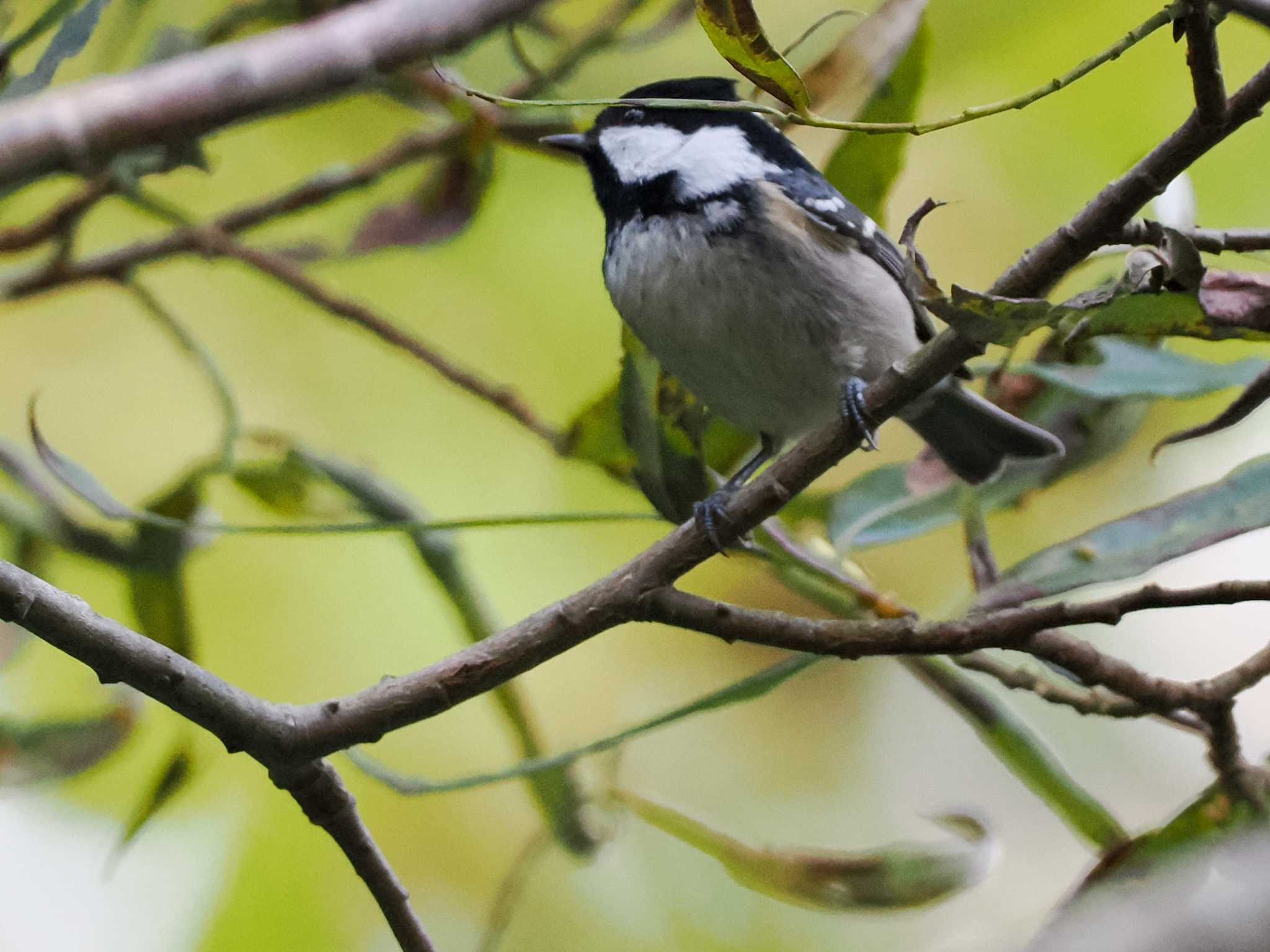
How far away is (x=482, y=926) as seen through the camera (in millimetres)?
1749

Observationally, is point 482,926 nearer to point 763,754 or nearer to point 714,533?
point 763,754

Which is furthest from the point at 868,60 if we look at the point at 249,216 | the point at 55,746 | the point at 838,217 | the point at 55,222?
the point at 55,746

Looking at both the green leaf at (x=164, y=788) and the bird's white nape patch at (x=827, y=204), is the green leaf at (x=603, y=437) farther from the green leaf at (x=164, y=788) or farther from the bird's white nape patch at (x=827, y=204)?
the green leaf at (x=164, y=788)

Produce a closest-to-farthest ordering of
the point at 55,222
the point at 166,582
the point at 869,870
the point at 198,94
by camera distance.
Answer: the point at 198,94
the point at 869,870
the point at 166,582
the point at 55,222

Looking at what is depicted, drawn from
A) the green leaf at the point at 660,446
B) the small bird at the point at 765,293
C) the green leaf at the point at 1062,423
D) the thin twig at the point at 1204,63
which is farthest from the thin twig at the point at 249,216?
the thin twig at the point at 1204,63

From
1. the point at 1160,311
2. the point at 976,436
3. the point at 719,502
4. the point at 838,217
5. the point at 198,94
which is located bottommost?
the point at 976,436

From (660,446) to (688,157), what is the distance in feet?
1.92

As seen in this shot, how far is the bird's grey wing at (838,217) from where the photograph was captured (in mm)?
1440

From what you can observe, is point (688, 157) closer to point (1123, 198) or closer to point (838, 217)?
point (838, 217)

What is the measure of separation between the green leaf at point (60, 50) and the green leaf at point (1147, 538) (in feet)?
2.69

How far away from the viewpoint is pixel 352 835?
900mm

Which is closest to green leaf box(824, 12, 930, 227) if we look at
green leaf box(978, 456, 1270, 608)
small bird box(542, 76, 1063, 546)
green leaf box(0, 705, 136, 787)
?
small bird box(542, 76, 1063, 546)

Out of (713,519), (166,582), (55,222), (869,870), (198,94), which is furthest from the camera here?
(55,222)

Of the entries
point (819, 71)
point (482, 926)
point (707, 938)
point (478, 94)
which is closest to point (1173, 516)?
point (819, 71)
